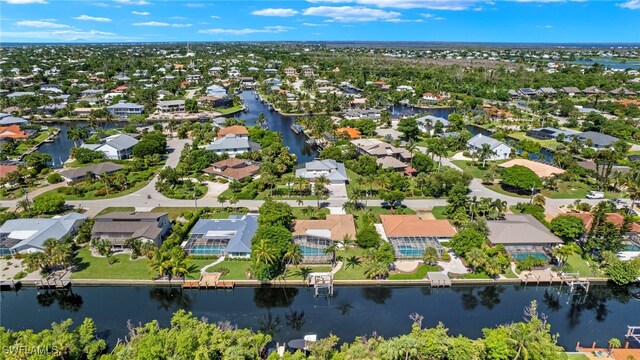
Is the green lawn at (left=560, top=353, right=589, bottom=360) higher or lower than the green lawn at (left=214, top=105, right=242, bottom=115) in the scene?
lower

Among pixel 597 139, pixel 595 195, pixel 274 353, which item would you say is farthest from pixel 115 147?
pixel 597 139

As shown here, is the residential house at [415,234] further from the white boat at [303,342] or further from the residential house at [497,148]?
the residential house at [497,148]

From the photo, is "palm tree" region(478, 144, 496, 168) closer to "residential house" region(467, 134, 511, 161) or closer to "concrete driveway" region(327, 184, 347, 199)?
"residential house" region(467, 134, 511, 161)

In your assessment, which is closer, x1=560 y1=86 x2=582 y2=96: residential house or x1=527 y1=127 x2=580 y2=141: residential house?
x1=527 y1=127 x2=580 y2=141: residential house

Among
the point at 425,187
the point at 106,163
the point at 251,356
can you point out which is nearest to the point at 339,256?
the point at 251,356

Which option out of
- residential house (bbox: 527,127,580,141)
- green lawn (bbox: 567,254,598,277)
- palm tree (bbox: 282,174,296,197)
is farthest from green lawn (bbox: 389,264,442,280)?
residential house (bbox: 527,127,580,141)

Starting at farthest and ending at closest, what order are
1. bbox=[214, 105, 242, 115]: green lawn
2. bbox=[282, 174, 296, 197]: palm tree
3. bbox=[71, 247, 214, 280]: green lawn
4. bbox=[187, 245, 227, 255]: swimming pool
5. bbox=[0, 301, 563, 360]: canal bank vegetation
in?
bbox=[214, 105, 242, 115]: green lawn
bbox=[282, 174, 296, 197]: palm tree
bbox=[187, 245, 227, 255]: swimming pool
bbox=[71, 247, 214, 280]: green lawn
bbox=[0, 301, 563, 360]: canal bank vegetation

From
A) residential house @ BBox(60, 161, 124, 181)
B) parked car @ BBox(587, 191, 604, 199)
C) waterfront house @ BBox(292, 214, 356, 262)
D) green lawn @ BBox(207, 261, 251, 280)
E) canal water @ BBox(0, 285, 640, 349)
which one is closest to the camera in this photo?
canal water @ BBox(0, 285, 640, 349)
